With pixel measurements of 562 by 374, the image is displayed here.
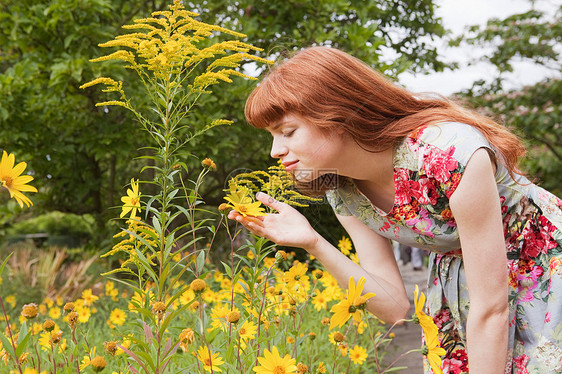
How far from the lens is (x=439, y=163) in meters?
1.20

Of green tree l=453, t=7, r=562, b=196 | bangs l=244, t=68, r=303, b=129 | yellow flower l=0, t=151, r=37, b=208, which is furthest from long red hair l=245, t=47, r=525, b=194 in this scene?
green tree l=453, t=7, r=562, b=196

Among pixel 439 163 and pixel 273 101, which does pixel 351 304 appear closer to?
pixel 439 163

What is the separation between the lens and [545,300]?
130 cm

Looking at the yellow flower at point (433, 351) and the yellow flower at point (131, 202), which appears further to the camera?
the yellow flower at point (131, 202)

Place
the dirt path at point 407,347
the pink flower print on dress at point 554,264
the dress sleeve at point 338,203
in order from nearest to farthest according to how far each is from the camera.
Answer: the pink flower print on dress at point 554,264 → the dress sleeve at point 338,203 → the dirt path at point 407,347

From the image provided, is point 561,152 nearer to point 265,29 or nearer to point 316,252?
point 265,29

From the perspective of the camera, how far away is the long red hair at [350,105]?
1303 millimetres

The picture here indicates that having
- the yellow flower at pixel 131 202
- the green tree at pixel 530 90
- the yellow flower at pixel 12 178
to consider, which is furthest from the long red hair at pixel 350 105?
the green tree at pixel 530 90

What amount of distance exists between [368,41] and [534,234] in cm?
271

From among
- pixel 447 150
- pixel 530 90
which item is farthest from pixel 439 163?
pixel 530 90

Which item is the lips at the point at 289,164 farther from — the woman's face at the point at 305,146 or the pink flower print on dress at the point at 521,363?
the pink flower print on dress at the point at 521,363

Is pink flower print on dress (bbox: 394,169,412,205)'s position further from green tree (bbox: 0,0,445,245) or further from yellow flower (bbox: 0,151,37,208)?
green tree (bbox: 0,0,445,245)

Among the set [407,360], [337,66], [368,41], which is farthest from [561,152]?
[337,66]

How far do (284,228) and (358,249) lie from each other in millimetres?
424
